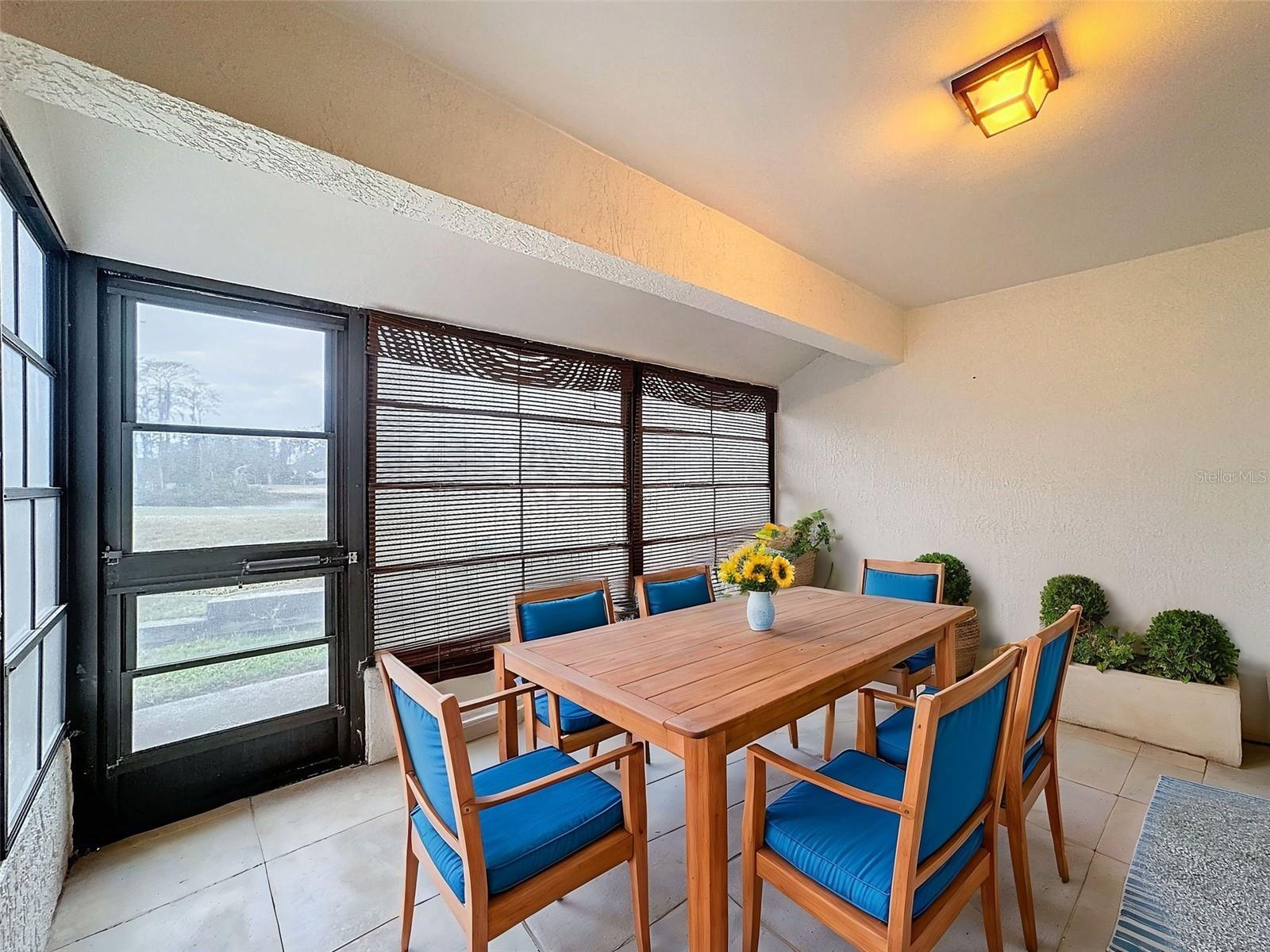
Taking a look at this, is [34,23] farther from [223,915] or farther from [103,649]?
[223,915]

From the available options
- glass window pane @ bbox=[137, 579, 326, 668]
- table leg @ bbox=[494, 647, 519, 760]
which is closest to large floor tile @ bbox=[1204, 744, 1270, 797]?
table leg @ bbox=[494, 647, 519, 760]

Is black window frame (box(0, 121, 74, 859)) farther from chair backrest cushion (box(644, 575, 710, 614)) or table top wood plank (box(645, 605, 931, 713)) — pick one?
chair backrest cushion (box(644, 575, 710, 614))

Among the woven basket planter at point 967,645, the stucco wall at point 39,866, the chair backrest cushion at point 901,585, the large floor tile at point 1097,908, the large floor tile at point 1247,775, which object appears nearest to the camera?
the stucco wall at point 39,866

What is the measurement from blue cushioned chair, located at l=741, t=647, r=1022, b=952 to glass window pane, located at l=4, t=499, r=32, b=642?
2.10 metres

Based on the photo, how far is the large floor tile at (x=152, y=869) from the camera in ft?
5.90

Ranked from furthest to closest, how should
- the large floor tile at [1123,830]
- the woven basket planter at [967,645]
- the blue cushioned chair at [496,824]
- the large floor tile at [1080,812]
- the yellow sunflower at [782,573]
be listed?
the woven basket planter at [967,645]
the yellow sunflower at [782,573]
the large floor tile at [1080,812]
the large floor tile at [1123,830]
the blue cushioned chair at [496,824]


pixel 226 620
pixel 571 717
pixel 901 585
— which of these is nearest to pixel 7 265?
pixel 226 620

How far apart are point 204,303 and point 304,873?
2323mm

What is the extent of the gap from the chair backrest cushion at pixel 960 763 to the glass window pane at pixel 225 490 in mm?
2669

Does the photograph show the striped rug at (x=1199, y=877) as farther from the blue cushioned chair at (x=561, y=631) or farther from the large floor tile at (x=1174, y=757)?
the blue cushioned chair at (x=561, y=631)

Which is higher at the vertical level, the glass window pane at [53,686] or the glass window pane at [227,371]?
the glass window pane at [227,371]

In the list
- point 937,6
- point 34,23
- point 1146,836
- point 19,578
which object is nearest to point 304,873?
point 19,578

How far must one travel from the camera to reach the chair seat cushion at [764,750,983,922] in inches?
49.6

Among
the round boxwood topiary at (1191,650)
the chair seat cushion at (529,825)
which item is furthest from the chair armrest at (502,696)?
the round boxwood topiary at (1191,650)
